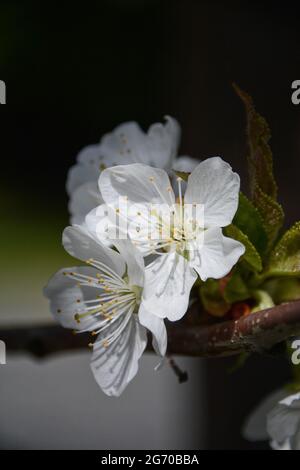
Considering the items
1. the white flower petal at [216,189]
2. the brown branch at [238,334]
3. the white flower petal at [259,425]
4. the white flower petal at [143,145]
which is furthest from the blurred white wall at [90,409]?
the white flower petal at [216,189]

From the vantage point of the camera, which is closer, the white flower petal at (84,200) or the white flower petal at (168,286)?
the white flower petal at (168,286)

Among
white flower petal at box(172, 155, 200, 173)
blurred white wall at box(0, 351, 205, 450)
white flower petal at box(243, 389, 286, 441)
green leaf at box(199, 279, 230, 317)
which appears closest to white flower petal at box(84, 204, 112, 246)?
green leaf at box(199, 279, 230, 317)

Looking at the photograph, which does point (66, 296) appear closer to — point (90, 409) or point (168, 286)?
point (168, 286)

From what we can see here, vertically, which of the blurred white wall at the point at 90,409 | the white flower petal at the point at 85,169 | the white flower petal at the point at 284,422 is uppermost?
the white flower petal at the point at 85,169

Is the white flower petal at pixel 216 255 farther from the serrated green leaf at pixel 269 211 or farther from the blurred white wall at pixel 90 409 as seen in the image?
the blurred white wall at pixel 90 409

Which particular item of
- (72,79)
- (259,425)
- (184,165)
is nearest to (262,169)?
(184,165)

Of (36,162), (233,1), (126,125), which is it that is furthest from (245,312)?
(36,162)

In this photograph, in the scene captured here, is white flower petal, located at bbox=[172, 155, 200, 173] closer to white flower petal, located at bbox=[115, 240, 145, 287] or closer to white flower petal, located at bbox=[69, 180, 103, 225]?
white flower petal, located at bbox=[69, 180, 103, 225]
